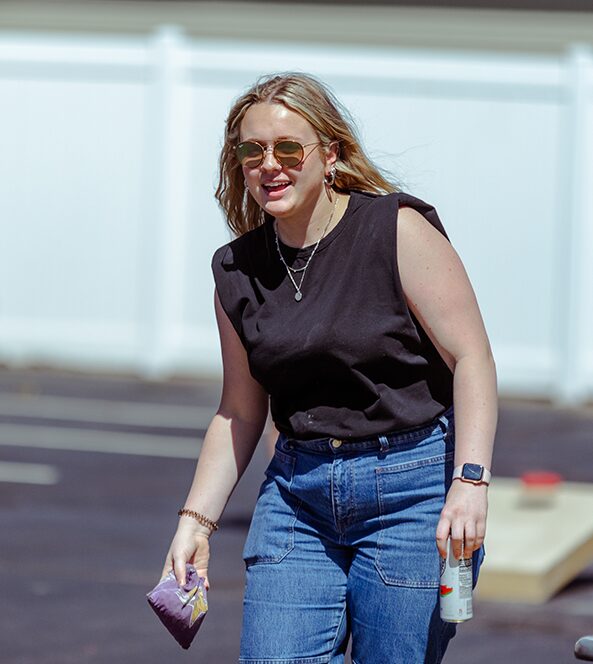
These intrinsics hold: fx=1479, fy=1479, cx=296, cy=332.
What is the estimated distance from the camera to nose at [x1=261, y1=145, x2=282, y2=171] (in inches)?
127

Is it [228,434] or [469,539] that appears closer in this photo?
[469,539]

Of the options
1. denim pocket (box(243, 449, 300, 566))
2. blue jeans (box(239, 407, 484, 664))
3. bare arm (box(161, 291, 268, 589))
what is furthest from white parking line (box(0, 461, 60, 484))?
blue jeans (box(239, 407, 484, 664))

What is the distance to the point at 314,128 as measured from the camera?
3250mm

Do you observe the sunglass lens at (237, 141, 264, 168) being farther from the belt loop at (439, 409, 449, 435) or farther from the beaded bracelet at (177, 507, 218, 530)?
the beaded bracelet at (177, 507, 218, 530)

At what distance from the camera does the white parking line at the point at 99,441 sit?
10.6 meters

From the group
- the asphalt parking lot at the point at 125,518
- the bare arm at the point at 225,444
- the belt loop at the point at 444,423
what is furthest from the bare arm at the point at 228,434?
the asphalt parking lot at the point at 125,518

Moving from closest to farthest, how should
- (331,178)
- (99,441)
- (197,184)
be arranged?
(331,178) < (99,441) < (197,184)

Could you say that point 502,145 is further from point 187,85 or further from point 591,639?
point 591,639

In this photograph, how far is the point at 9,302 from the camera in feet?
46.6

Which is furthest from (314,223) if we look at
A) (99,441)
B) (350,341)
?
(99,441)

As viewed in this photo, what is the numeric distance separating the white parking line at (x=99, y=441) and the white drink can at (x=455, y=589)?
7.42 meters

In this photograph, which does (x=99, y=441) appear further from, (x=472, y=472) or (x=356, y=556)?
(x=472, y=472)

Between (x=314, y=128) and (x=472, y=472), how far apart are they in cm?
83

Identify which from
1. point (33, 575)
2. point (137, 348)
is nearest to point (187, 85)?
point (137, 348)
